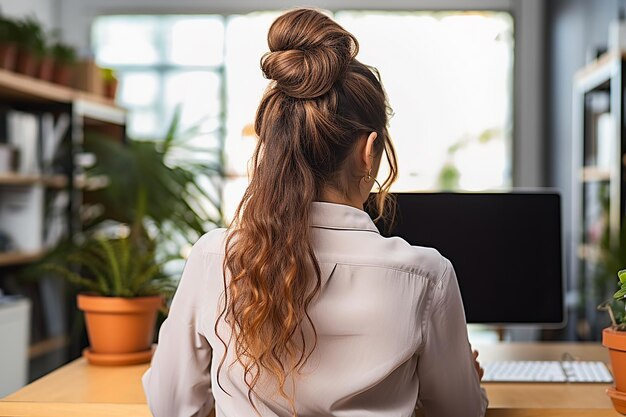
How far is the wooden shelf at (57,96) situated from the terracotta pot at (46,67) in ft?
0.09

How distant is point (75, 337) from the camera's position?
3410mm

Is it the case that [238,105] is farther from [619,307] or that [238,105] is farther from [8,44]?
[619,307]

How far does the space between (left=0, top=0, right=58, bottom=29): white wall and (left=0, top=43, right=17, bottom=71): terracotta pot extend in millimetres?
1349

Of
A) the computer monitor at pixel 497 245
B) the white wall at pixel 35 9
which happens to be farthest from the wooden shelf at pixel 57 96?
the computer monitor at pixel 497 245

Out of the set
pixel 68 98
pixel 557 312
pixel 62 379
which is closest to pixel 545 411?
pixel 557 312

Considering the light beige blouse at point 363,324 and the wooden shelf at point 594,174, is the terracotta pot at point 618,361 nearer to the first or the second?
the light beige blouse at point 363,324

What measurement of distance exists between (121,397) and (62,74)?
2905 mm

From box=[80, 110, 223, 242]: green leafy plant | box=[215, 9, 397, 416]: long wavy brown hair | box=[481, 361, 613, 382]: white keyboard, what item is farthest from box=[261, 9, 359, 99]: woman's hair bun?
box=[80, 110, 223, 242]: green leafy plant

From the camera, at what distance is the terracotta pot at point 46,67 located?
3.92 meters

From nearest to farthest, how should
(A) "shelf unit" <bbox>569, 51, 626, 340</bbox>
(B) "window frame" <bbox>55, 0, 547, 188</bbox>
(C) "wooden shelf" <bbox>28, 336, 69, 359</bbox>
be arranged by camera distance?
(A) "shelf unit" <bbox>569, 51, 626, 340</bbox>, (C) "wooden shelf" <bbox>28, 336, 69, 359</bbox>, (B) "window frame" <bbox>55, 0, 547, 188</bbox>

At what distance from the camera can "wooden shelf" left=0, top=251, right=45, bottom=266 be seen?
12.1ft

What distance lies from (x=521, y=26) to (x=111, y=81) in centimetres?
274

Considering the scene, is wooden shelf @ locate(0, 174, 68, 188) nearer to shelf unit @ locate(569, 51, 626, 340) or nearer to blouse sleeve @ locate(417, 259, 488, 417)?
shelf unit @ locate(569, 51, 626, 340)

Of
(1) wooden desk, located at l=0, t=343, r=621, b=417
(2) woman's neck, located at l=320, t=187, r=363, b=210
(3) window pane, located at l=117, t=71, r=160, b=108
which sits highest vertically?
(3) window pane, located at l=117, t=71, r=160, b=108
